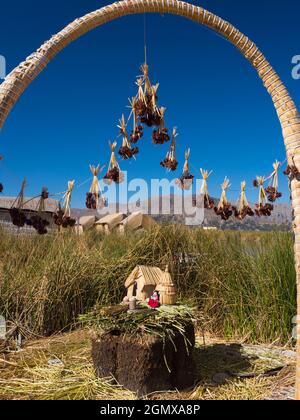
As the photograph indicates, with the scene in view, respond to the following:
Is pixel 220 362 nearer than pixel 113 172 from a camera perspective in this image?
No

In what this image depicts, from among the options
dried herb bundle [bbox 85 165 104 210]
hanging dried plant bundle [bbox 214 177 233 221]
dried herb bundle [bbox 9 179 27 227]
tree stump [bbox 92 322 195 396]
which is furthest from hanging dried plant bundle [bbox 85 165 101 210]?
tree stump [bbox 92 322 195 396]

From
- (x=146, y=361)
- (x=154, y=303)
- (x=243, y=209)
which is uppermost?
(x=243, y=209)

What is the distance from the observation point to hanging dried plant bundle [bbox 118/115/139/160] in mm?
2986

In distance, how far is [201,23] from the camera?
10.3 feet

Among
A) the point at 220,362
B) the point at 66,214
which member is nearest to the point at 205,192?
the point at 66,214

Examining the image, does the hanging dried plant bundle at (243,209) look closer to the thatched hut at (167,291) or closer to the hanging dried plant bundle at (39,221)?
the thatched hut at (167,291)

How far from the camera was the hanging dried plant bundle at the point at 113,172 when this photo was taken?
295cm

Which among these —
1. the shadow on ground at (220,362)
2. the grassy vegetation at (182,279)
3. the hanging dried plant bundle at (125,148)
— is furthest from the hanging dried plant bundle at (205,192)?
the grassy vegetation at (182,279)

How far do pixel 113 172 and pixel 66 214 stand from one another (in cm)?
48

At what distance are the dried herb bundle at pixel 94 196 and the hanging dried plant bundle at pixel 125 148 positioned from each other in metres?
0.21

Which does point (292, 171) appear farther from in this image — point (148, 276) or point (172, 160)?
point (148, 276)

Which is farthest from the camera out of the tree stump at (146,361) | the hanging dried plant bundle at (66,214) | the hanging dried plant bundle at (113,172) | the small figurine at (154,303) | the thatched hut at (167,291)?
the thatched hut at (167,291)

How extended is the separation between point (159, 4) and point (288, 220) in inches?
177
